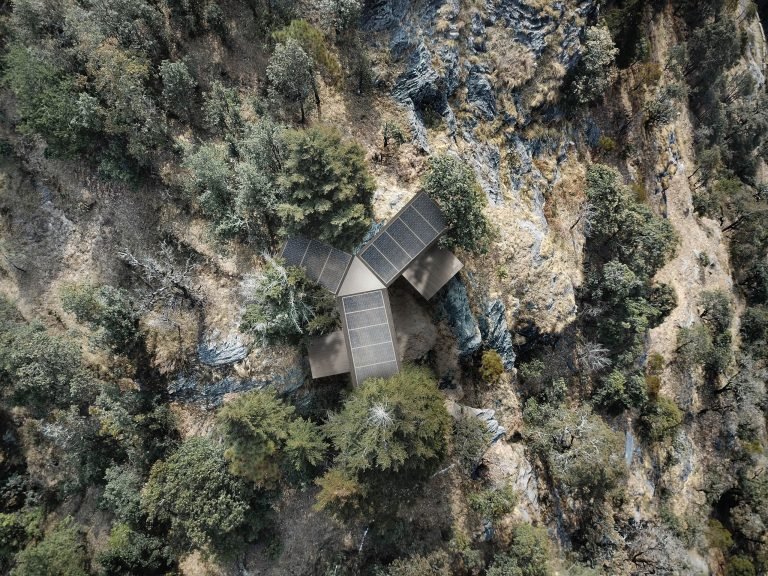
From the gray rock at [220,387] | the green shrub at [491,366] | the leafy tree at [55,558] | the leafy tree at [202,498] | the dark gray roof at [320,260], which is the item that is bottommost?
the leafy tree at [55,558]

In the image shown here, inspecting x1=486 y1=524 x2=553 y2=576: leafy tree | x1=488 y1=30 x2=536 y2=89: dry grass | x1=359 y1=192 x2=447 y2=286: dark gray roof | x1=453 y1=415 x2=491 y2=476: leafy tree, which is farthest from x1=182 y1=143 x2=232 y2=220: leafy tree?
x1=486 y1=524 x2=553 y2=576: leafy tree

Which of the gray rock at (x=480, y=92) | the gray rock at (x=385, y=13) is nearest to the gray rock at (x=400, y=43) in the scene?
the gray rock at (x=385, y=13)

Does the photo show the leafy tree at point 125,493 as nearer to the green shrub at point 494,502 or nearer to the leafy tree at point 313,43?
the green shrub at point 494,502

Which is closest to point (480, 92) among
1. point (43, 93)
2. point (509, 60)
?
point (509, 60)

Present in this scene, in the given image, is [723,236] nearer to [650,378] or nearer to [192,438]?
[650,378]

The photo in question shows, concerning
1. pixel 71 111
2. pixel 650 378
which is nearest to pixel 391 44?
pixel 71 111

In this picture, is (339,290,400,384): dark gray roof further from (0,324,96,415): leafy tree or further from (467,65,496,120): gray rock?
(467,65,496,120): gray rock
